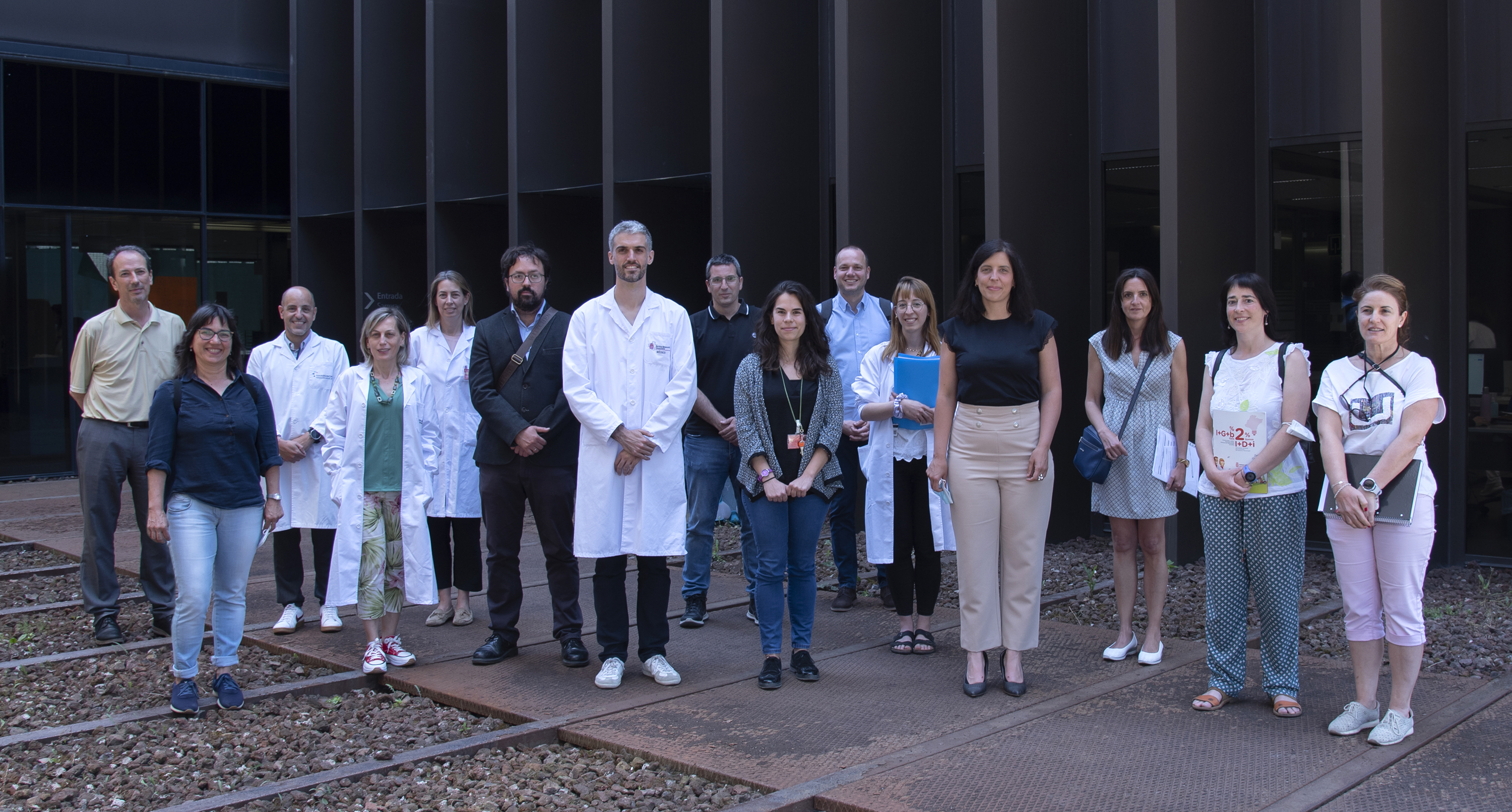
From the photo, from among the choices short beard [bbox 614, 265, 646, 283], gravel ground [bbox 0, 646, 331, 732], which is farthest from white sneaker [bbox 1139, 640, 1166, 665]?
gravel ground [bbox 0, 646, 331, 732]

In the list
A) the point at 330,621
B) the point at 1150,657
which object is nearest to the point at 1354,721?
the point at 1150,657

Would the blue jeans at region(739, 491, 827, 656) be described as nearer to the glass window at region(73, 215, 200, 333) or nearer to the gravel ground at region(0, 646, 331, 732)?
the gravel ground at region(0, 646, 331, 732)

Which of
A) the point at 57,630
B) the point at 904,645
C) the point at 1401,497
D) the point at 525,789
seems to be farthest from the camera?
the point at 57,630

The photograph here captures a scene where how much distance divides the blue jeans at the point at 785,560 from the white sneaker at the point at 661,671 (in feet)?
1.56

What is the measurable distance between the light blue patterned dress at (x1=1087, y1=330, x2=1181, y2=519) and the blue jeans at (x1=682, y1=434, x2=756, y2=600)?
7.24ft

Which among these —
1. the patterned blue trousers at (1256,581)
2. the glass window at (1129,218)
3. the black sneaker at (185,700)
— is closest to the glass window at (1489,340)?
the glass window at (1129,218)

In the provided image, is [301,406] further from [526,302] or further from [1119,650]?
[1119,650]

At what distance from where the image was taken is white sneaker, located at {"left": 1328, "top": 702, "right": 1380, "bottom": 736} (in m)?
4.98

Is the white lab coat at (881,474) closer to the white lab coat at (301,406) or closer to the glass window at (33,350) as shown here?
the white lab coat at (301,406)

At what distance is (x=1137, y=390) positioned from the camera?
6.21m

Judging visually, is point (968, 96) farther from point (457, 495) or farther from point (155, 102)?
point (155, 102)

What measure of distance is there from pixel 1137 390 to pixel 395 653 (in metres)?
4.17

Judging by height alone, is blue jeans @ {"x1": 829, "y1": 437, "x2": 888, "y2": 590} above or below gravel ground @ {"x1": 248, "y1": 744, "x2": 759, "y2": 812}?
above

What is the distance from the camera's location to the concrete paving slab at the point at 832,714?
4855 mm
